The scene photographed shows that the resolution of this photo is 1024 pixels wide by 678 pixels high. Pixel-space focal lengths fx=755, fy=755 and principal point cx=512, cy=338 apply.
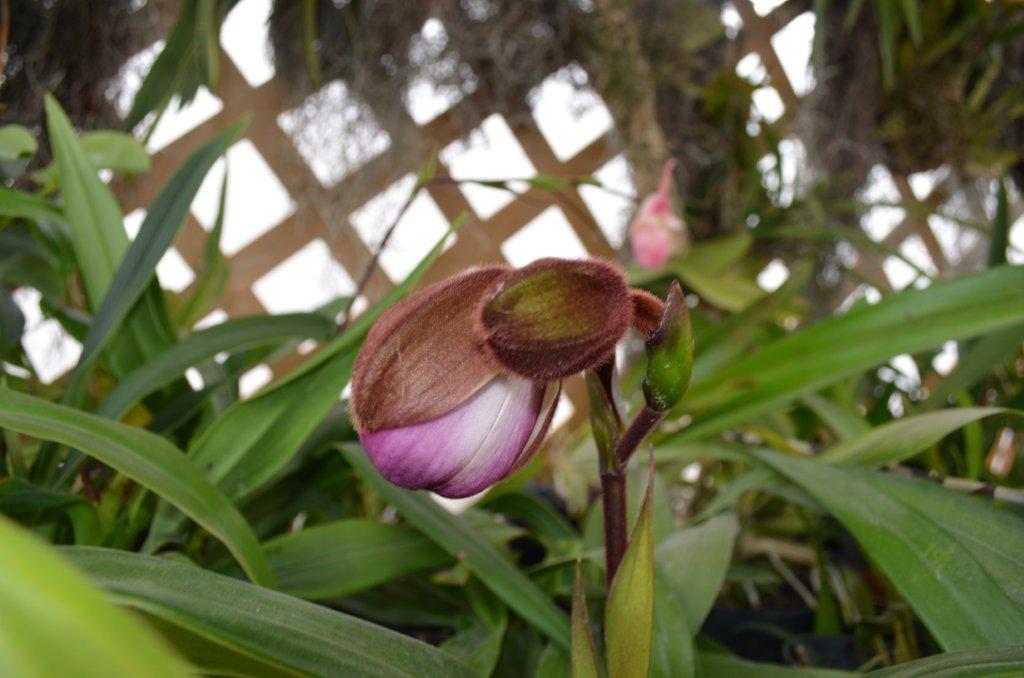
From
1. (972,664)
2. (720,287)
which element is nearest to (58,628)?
(972,664)

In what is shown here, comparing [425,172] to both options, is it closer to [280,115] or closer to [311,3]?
[311,3]

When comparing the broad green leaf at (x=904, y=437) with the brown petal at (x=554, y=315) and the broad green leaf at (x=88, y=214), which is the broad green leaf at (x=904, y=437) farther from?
the broad green leaf at (x=88, y=214)

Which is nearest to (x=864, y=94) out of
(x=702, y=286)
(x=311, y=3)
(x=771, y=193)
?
(x=771, y=193)

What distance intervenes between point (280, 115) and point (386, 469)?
2.96 feet

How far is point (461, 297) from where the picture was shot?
204mm

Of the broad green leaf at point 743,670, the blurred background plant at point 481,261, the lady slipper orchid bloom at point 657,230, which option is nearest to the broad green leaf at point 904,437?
the blurred background plant at point 481,261

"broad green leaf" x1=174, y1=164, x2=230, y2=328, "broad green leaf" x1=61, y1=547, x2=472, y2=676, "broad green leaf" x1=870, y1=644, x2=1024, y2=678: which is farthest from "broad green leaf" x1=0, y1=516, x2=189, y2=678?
"broad green leaf" x1=174, y1=164, x2=230, y2=328

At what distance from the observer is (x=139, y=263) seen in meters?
0.34

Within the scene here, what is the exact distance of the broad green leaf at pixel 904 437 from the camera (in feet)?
1.13

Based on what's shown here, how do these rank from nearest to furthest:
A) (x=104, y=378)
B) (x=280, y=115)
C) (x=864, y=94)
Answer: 1. (x=104, y=378)
2. (x=280, y=115)
3. (x=864, y=94)

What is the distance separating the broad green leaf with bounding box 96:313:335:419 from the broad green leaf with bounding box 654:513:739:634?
0.74ft

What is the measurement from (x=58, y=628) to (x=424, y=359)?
13 cm

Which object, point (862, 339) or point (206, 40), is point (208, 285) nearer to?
point (206, 40)

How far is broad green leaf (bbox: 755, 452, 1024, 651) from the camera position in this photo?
0.79 feet
